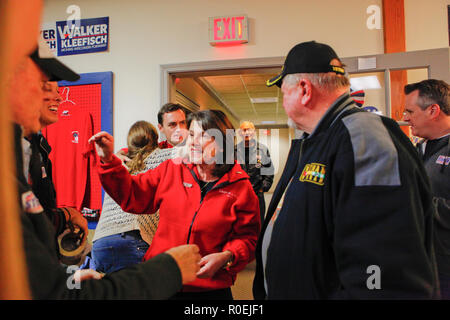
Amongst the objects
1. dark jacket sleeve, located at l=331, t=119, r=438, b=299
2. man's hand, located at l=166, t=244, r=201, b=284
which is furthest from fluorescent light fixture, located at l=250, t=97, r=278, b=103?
man's hand, located at l=166, t=244, r=201, b=284

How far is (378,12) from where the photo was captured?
296 centimetres

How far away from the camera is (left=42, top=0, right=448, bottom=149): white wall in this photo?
9.84ft

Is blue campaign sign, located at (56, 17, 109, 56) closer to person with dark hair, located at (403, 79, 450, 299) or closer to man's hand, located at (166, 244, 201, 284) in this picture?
person with dark hair, located at (403, 79, 450, 299)

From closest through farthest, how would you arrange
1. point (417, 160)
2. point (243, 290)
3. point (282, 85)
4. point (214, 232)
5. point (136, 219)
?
point (417, 160) → point (282, 85) → point (214, 232) → point (136, 219) → point (243, 290)

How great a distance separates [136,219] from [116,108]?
197 centimetres

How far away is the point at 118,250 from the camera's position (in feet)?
6.20

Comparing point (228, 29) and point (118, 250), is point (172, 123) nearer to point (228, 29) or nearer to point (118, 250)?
point (118, 250)

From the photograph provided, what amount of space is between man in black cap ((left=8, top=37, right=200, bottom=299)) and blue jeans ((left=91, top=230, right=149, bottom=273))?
117cm

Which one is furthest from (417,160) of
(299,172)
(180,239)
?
(180,239)

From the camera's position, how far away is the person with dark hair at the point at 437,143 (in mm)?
1679

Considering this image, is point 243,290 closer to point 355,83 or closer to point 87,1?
point 355,83

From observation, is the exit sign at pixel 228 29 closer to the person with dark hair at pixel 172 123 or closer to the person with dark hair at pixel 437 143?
the person with dark hair at pixel 172 123

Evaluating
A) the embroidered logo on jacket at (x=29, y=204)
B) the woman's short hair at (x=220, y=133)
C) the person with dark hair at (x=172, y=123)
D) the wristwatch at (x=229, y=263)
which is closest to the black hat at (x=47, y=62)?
the embroidered logo on jacket at (x=29, y=204)

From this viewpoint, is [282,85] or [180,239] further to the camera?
[180,239]
